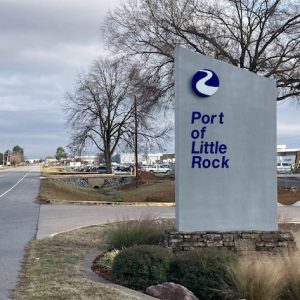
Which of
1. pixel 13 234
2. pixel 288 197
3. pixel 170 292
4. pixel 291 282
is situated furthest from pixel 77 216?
pixel 288 197

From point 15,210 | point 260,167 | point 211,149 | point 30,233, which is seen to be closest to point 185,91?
point 211,149

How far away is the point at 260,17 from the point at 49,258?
26.8 metres

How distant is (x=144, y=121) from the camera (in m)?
65.4

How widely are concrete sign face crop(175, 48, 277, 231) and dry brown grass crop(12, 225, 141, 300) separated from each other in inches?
87.3

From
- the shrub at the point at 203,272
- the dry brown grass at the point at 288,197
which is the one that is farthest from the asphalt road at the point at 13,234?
the dry brown grass at the point at 288,197

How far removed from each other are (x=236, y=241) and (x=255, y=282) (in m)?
2.47

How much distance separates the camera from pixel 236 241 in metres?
9.94

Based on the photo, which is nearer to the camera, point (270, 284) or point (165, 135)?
point (270, 284)

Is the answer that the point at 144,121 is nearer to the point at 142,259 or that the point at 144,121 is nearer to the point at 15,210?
the point at 15,210

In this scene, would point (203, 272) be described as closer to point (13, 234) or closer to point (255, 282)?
point (255, 282)

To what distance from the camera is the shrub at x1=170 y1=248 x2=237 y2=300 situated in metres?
7.96

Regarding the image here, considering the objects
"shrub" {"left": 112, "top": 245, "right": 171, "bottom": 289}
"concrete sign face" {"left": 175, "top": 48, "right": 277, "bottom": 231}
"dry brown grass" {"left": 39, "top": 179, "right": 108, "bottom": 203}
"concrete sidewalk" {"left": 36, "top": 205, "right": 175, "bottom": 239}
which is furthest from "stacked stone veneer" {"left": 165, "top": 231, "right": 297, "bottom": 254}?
"dry brown grass" {"left": 39, "top": 179, "right": 108, "bottom": 203}

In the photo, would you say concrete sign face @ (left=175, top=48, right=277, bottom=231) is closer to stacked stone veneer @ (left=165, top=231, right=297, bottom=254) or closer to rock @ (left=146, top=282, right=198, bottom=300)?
stacked stone veneer @ (left=165, top=231, right=297, bottom=254)

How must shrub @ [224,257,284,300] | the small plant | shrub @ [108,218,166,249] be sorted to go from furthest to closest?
shrub @ [108,218,166,249], the small plant, shrub @ [224,257,284,300]
